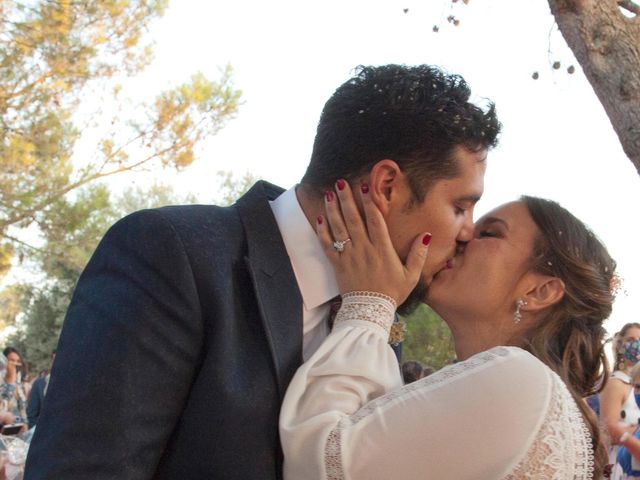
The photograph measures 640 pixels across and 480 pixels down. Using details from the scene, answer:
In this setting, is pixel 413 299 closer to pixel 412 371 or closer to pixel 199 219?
pixel 199 219

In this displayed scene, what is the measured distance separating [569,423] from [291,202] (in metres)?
1.07

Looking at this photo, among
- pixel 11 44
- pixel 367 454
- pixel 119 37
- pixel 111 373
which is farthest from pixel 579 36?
pixel 119 37

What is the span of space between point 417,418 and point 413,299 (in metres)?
0.82

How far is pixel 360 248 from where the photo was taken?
8.25 feet

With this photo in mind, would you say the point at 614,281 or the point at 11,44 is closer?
the point at 614,281

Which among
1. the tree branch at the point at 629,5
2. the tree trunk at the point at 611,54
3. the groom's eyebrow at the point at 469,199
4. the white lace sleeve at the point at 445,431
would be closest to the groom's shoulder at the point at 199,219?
the white lace sleeve at the point at 445,431

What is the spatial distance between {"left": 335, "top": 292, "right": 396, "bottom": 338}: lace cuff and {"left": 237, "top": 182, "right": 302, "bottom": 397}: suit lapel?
0.47 ft

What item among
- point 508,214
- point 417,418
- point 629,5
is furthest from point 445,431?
point 629,5

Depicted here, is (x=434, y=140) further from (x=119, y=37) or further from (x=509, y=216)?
(x=119, y=37)

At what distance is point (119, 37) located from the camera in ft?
49.1

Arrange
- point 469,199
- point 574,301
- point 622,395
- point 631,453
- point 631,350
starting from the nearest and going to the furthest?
point 469,199 < point 574,301 < point 631,453 < point 622,395 < point 631,350

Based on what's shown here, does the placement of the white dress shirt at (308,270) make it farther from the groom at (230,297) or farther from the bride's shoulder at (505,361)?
the bride's shoulder at (505,361)

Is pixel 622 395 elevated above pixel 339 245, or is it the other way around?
pixel 339 245

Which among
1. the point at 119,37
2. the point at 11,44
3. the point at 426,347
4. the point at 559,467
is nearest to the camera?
the point at 559,467
